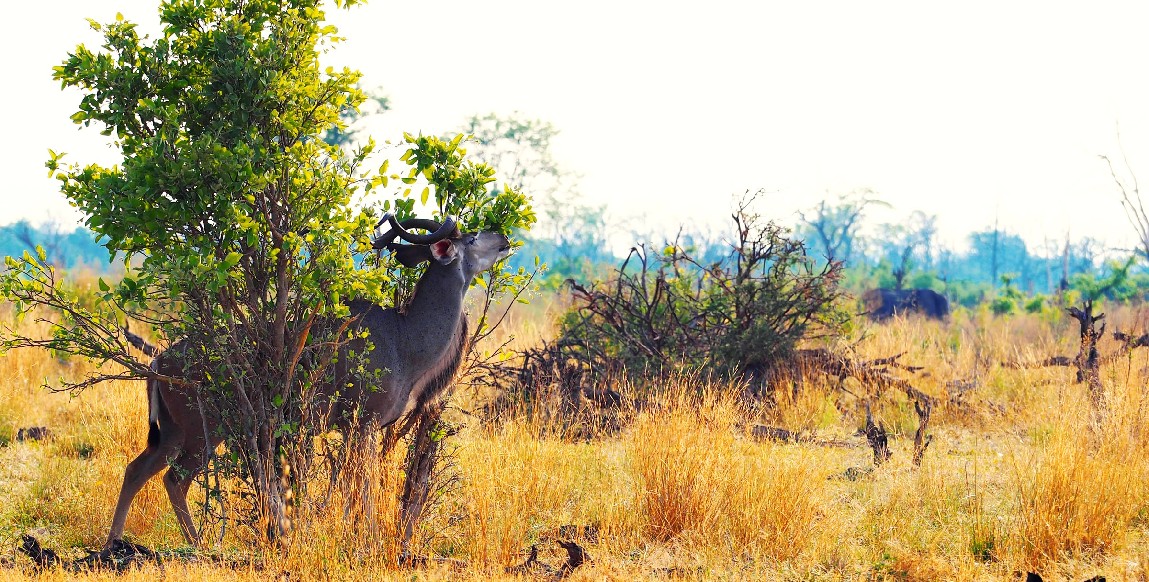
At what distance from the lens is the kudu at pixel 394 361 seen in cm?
571

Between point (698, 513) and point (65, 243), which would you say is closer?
point (698, 513)

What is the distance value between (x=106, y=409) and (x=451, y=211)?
189 inches

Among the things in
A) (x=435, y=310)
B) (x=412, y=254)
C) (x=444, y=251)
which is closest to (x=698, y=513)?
(x=435, y=310)

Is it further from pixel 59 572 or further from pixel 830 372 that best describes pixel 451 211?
pixel 830 372

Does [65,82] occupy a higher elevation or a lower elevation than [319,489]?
higher

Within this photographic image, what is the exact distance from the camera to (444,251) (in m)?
5.80

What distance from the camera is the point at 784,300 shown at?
35.8ft

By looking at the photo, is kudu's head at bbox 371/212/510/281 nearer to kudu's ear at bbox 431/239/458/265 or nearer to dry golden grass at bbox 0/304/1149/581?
kudu's ear at bbox 431/239/458/265

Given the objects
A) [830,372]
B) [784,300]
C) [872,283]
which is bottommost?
[830,372]

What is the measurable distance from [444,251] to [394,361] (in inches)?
27.2

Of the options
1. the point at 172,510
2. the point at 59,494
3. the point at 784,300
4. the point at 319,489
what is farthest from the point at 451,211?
the point at 784,300

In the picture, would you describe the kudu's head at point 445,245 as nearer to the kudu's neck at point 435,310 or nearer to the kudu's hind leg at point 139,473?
the kudu's neck at point 435,310

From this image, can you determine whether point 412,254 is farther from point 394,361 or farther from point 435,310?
point 394,361

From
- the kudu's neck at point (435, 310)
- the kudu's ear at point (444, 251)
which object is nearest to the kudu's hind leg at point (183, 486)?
the kudu's neck at point (435, 310)
